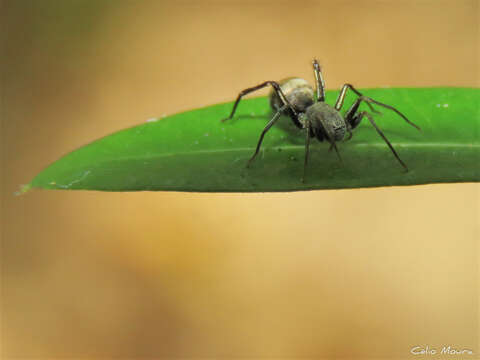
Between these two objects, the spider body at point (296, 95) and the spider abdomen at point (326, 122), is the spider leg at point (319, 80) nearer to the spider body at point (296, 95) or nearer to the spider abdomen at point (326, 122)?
the spider body at point (296, 95)

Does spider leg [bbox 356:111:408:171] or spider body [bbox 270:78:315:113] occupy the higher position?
spider body [bbox 270:78:315:113]

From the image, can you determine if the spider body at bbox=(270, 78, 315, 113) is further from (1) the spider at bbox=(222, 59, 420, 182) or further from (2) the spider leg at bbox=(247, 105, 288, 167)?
(2) the spider leg at bbox=(247, 105, 288, 167)

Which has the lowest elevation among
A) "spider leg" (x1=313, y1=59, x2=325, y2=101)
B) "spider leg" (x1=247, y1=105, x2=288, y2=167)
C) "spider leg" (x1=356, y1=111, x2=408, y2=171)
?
"spider leg" (x1=356, y1=111, x2=408, y2=171)

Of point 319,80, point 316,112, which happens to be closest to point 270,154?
point 316,112

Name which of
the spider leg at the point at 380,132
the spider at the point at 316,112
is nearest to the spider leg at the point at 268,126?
the spider at the point at 316,112

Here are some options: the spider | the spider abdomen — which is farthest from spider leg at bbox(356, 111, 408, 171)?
the spider abdomen

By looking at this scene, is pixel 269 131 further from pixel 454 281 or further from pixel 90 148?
pixel 454 281

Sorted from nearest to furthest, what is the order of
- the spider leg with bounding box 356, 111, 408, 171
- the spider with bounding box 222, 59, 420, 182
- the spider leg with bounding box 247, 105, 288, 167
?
the spider leg with bounding box 356, 111, 408, 171 → the spider leg with bounding box 247, 105, 288, 167 → the spider with bounding box 222, 59, 420, 182

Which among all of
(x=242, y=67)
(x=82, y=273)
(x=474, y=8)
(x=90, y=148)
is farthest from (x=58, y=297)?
(x=474, y=8)
